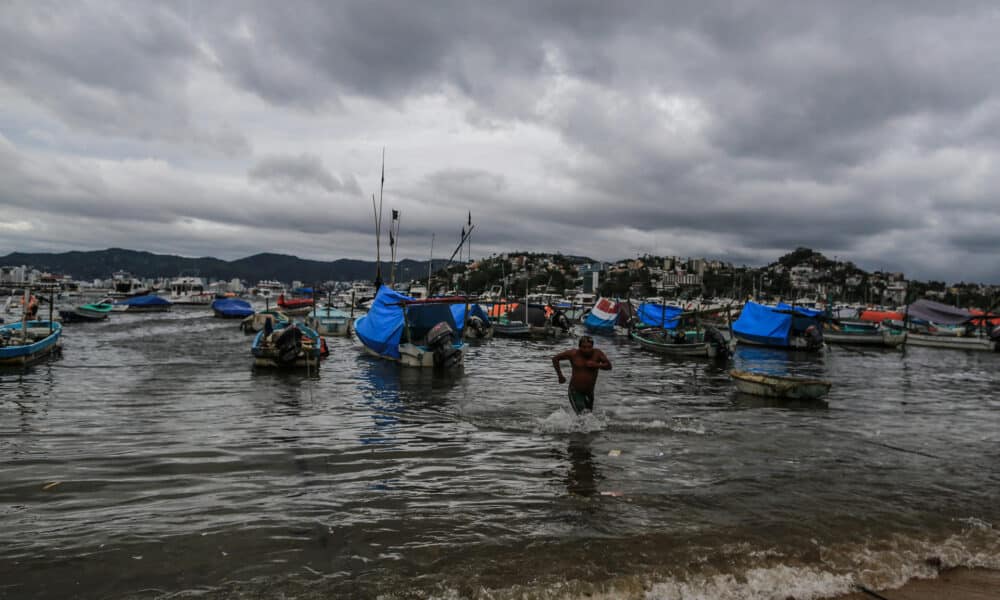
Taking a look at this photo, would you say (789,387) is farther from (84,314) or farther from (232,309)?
(232,309)

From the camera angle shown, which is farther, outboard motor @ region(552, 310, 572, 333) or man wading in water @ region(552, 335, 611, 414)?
outboard motor @ region(552, 310, 572, 333)

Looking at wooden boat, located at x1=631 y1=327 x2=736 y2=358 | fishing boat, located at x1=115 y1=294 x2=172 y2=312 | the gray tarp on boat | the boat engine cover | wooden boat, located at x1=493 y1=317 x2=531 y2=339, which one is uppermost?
the gray tarp on boat

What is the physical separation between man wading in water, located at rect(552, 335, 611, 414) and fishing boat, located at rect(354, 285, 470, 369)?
436 inches

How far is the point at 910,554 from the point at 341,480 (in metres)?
7.89

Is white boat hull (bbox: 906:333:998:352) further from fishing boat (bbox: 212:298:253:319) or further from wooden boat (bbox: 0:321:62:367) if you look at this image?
fishing boat (bbox: 212:298:253:319)

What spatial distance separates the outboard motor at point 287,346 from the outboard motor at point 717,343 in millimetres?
22594

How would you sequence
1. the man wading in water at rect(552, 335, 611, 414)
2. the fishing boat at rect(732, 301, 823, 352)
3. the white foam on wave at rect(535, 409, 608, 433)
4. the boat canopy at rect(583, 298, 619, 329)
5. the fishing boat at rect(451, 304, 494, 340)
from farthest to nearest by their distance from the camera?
the boat canopy at rect(583, 298, 619, 329) → the fishing boat at rect(451, 304, 494, 340) → the fishing boat at rect(732, 301, 823, 352) → the white foam on wave at rect(535, 409, 608, 433) → the man wading in water at rect(552, 335, 611, 414)

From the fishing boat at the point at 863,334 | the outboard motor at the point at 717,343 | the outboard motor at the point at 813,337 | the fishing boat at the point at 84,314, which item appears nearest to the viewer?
the outboard motor at the point at 717,343

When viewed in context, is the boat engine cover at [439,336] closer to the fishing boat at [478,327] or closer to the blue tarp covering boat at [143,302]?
the fishing boat at [478,327]

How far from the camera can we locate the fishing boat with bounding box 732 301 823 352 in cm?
3969

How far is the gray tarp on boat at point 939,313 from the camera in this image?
49.2m

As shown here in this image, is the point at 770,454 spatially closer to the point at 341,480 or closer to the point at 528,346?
the point at 341,480

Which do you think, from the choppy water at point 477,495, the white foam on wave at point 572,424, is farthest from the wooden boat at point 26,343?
the white foam on wave at point 572,424

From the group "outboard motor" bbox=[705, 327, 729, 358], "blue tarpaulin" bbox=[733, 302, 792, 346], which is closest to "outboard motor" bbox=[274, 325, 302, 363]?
"outboard motor" bbox=[705, 327, 729, 358]
